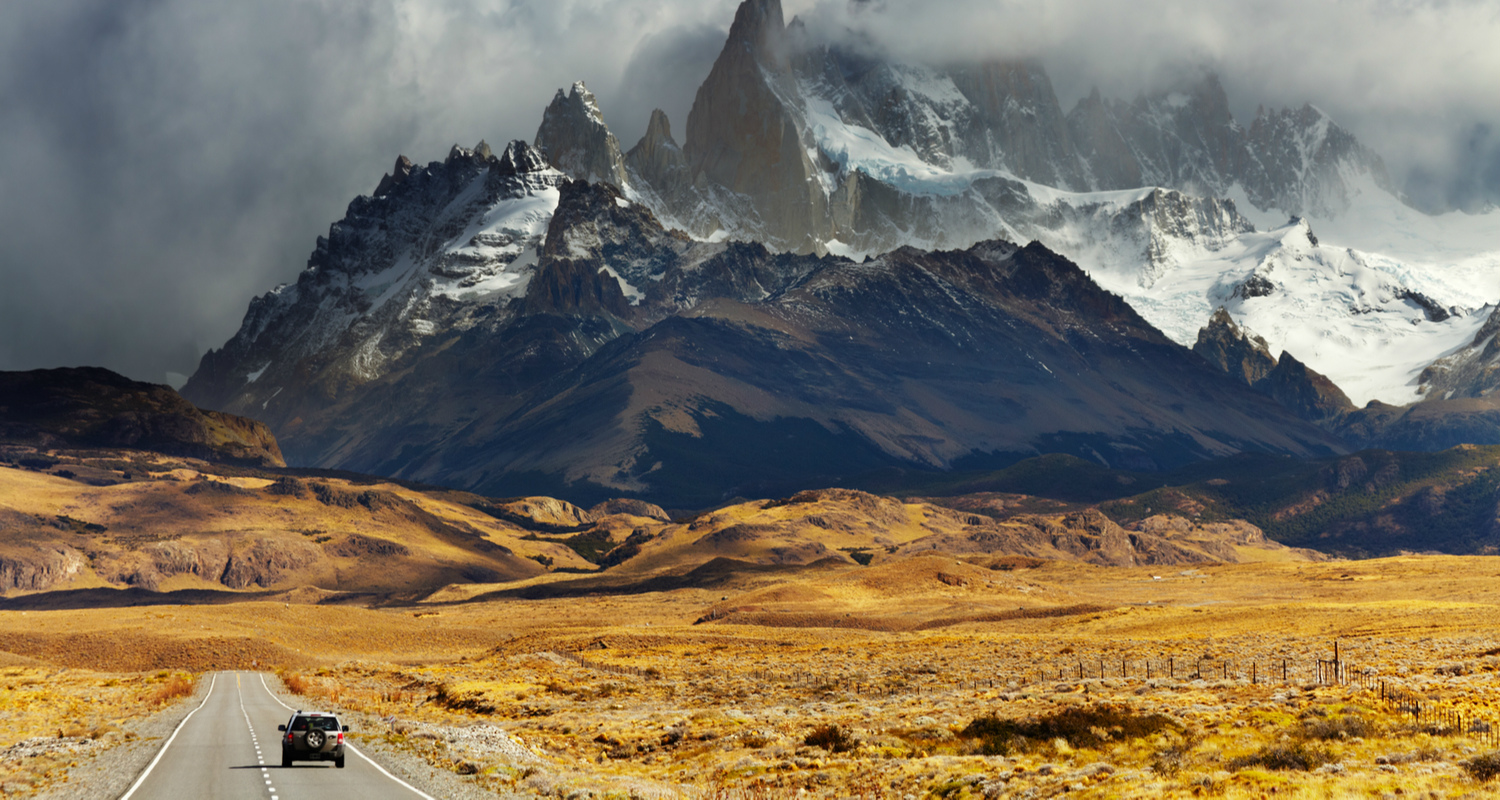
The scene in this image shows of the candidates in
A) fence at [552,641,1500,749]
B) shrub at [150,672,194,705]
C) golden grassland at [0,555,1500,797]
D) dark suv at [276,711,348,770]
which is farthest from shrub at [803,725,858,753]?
shrub at [150,672,194,705]

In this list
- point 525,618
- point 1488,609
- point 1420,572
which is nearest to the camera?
point 1488,609

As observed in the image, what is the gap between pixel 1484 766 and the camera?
100ft

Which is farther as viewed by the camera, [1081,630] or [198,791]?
[1081,630]

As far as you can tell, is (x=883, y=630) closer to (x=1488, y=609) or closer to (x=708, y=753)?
(x=1488, y=609)

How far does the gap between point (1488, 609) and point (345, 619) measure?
10529 centimetres

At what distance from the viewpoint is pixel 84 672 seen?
92312mm

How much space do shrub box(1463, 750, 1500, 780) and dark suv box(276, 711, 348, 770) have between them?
30.6 m

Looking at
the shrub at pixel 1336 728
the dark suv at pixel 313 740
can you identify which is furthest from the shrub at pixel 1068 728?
the dark suv at pixel 313 740

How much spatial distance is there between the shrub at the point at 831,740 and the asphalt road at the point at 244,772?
47.6 feet

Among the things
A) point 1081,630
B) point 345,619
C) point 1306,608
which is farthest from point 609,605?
point 1306,608

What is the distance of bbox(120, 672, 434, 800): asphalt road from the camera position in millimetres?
33250

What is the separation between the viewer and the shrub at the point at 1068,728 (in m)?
42.2

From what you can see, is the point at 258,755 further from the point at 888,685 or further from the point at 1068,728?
the point at 888,685

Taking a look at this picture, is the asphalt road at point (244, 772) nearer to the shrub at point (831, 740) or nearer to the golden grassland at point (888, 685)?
the golden grassland at point (888, 685)
